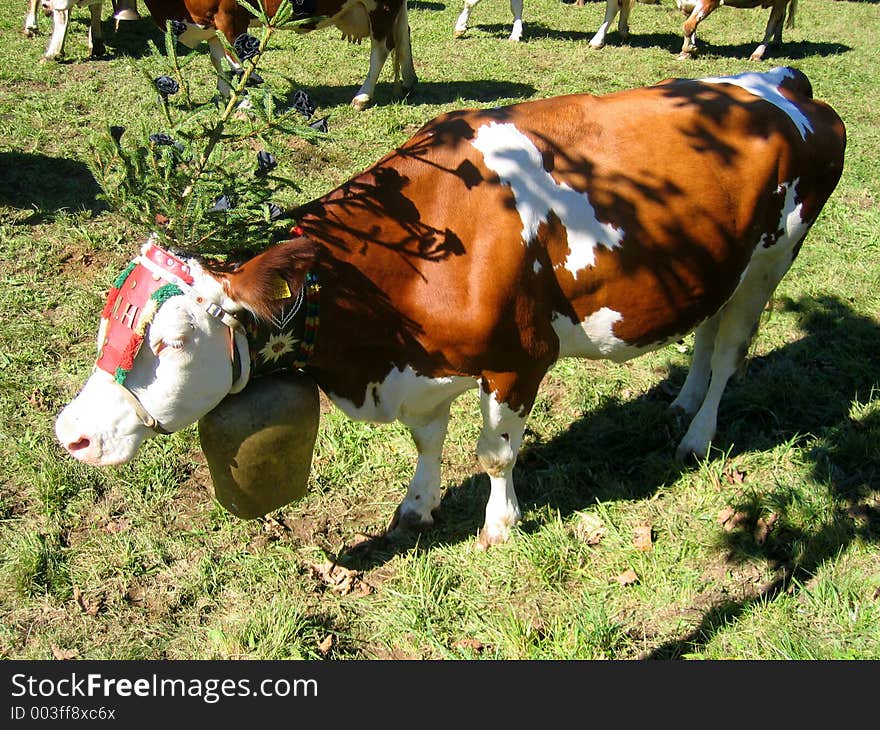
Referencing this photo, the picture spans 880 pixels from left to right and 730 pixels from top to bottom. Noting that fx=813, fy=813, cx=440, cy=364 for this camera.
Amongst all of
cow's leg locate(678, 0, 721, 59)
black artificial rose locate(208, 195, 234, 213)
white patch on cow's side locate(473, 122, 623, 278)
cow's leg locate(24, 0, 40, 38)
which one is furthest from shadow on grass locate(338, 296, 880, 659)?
cow's leg locate(24, 0, 40, 38)

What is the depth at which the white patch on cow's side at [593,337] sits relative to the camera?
3.46m

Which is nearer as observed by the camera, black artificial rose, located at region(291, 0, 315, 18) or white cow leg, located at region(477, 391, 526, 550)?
white cow leg, located at region(477, 391, 526, 550)

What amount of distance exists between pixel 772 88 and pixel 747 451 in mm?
1887

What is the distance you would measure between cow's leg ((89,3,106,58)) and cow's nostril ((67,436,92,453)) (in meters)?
8.77

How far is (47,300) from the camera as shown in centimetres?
545

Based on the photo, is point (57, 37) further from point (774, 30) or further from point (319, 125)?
point (774, 30)

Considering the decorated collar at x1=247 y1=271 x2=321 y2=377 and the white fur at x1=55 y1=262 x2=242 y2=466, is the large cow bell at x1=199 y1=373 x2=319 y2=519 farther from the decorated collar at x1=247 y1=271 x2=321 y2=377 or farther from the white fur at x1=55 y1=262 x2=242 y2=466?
the white fur at x1=55 y1=262 x2=242 y2=466

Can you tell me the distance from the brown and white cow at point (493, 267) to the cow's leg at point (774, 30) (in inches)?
358

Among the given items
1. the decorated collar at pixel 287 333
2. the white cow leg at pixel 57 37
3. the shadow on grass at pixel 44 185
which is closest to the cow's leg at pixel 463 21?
the white cow leg at pixel 57 37

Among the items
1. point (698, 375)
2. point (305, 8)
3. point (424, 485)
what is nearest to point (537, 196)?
point (424, 485)

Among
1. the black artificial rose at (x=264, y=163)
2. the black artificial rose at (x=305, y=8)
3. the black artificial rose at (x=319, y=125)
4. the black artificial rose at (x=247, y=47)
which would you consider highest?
the black artificial rose at (x=247, y=47)

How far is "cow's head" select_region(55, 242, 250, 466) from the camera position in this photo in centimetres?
252

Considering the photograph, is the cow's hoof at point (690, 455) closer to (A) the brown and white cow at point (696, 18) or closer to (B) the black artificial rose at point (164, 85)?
(B) the black artificial rose at point (164, 85)

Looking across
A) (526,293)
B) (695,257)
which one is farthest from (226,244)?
(695,257)
